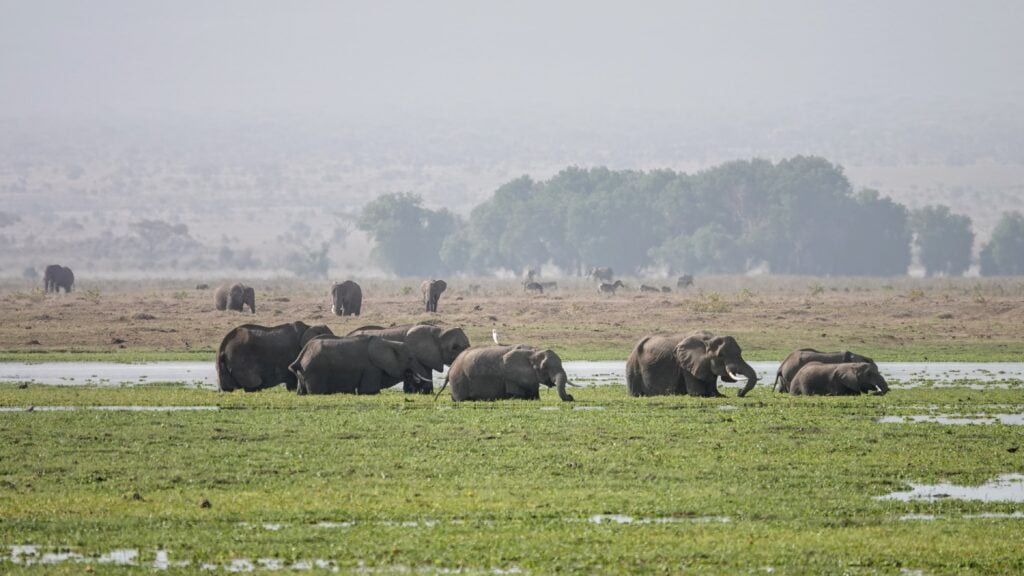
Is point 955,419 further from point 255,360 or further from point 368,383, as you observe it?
point 255,360

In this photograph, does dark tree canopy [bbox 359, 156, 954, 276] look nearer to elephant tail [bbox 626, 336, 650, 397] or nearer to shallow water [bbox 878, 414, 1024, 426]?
elephant tail [bbox 626, 336, 650, 397]

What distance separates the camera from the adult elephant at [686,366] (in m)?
32.3

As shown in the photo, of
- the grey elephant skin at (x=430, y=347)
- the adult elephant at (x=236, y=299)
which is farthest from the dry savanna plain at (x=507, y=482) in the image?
the adult elephant at (x=236, y=299)

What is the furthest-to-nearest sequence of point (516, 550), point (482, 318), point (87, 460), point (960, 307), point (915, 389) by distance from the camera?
point (960, 307)
point (482, 318)
point (915, 389)
point (87, 460)
point (516, 550)

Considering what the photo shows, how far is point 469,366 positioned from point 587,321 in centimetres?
3569

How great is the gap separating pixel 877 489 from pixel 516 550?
5744 mm

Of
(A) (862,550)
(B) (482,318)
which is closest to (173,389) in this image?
(A) (862,550)

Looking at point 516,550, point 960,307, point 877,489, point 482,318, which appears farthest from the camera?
point 960,307

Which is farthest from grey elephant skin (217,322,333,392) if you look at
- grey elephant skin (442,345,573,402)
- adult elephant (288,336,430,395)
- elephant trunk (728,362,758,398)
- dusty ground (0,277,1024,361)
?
dusty ground (0,277,1024,361)

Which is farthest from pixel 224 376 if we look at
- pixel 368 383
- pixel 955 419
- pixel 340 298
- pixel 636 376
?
pixel 340 298

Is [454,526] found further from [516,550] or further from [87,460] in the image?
[87,460]

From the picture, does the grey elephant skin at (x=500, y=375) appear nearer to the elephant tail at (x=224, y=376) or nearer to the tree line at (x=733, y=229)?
the elephant tail at (x=224, y=376)

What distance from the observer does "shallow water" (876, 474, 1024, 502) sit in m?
20.1

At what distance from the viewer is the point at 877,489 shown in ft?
67.4
